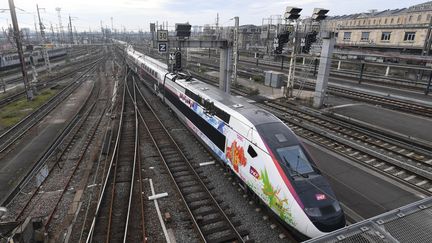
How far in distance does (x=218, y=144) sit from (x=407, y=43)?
236 ft

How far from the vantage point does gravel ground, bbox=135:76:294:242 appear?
10.5 meters

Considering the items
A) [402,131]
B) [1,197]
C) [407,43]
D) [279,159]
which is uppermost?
[407,43]

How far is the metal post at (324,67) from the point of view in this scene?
2673 cm

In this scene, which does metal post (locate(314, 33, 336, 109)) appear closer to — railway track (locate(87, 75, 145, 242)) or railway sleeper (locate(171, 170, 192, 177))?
railway sleeper (locate(171, 170, 192, 177))

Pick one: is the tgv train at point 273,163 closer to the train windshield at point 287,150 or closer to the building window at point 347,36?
the train windshield at point 287,150

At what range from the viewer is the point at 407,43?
65375 mm

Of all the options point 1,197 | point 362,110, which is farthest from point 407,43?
point 1,197

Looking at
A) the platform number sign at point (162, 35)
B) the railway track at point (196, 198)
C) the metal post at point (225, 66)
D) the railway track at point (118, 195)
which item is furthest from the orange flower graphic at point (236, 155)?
the metal post at point (225, 66)

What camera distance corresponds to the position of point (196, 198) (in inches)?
506

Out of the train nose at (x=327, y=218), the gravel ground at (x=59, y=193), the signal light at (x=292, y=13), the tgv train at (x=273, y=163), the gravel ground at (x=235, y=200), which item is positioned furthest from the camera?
the signal light at (x=292, y=13)

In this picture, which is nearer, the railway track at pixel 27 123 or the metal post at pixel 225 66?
the railway track at pixel 27 123

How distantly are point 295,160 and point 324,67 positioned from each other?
66.2 ft

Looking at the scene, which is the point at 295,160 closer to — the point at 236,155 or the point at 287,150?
the point at 287,150

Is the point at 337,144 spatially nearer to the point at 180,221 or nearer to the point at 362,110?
the point at 362,110
